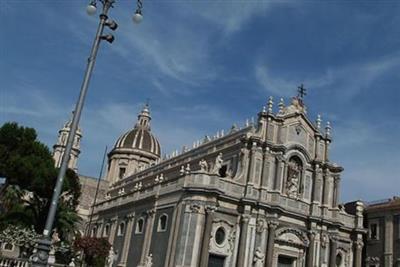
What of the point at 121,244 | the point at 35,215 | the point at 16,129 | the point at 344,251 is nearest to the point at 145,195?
the point at 121,244

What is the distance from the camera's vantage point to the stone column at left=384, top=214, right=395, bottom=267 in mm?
39594

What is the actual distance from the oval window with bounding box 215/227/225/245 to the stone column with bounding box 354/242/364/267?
44.9ft

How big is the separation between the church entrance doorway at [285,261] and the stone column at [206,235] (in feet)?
25.5

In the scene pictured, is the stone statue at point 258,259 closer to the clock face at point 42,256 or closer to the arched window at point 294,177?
the arched window at point 294,177

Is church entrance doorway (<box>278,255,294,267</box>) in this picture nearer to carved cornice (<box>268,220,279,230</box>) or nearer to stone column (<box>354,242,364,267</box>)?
carved cornice (<box>268,220,279,230</box>)

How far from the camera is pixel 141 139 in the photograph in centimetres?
6888

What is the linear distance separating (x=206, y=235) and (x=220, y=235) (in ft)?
7.25

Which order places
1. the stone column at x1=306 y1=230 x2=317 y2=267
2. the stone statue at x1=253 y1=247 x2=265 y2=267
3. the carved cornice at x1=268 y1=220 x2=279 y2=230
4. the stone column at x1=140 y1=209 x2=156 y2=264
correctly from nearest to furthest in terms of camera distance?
the stone statue at x1=253 y1=247 x2=265 y2=267
the carved cornice at x1=268 y1=220 x2=279 y2=230
the stone column at x1=140 y1=209 x2=156 y2=264
the stone column at x1=306 y1=230 x2=317 y2=267

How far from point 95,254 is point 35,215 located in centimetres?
633

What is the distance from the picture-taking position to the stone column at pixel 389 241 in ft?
130

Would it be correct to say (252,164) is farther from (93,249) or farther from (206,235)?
(93,249)

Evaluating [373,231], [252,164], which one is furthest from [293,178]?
[373,231]

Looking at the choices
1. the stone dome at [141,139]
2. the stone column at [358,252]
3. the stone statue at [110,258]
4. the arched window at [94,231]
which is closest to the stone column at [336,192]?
the stone column at [358,252]

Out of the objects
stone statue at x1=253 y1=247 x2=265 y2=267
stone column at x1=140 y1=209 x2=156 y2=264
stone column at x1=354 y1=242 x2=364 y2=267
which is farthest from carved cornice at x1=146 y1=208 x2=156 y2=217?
stone column at x1=354 y1=242 x2=364 y2=267
